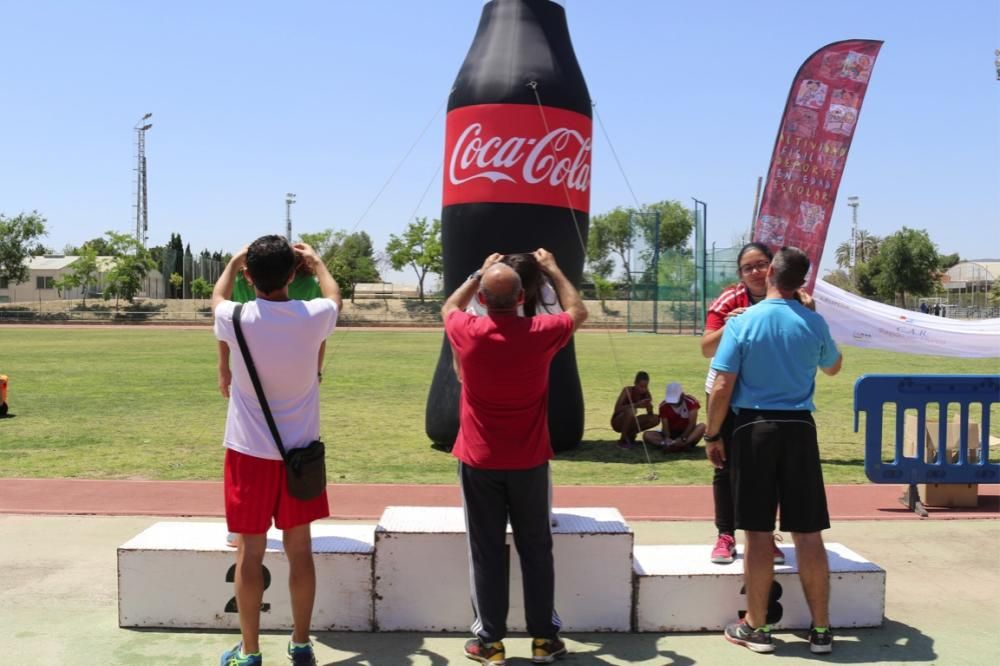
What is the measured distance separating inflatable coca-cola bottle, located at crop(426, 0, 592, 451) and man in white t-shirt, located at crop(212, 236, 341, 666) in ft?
18.2

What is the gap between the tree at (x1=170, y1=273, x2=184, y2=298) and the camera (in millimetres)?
84688

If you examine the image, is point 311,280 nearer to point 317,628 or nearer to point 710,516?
point 317,628

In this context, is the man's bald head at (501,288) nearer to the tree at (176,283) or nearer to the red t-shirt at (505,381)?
the red t-shirt at (505,381)

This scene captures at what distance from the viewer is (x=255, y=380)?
3904 mm

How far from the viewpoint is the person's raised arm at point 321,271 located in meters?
4.25

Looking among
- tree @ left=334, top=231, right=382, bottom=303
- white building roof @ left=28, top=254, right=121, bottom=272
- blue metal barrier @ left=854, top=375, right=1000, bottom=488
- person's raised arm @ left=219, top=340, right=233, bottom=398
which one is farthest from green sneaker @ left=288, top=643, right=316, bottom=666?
white building roof @ left=28, top=254, right=121, bottom=272

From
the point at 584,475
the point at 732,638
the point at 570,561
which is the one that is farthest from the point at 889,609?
the point at 584,475

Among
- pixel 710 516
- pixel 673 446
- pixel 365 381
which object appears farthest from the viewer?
pixel 365 381

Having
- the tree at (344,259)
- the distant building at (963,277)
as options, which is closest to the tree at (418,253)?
the tree at (344,259)

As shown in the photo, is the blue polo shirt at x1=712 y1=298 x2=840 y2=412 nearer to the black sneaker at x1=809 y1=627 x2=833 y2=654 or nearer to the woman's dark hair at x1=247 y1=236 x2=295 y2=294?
the black sneaker at x1=809 y1=627 x2=833 y2=654

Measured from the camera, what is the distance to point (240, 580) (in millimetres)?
3982

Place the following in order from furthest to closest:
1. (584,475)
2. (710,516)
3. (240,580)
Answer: (584,475)
(710,516)
(240,580)

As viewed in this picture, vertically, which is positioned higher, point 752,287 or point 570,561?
point 752,287

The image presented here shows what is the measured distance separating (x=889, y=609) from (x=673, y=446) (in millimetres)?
5399
